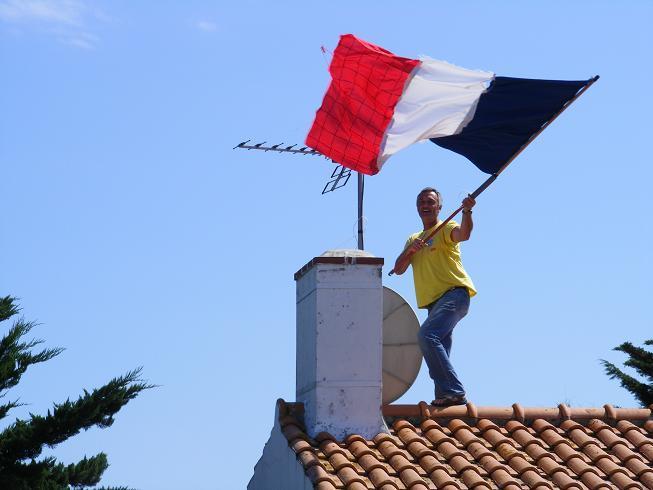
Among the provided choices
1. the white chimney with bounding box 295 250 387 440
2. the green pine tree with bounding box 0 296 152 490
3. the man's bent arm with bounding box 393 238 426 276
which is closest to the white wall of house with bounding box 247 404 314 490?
the white chimney with bounding box 295 250 387 440

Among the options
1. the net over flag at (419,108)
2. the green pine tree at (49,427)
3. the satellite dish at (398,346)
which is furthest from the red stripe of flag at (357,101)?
the green pine tree at (49,427)

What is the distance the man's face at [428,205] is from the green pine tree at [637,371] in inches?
462

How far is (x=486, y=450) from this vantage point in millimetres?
11109

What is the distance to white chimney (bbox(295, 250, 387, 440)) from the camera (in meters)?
11.3

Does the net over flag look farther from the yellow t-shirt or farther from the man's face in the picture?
the yellow t-shirt

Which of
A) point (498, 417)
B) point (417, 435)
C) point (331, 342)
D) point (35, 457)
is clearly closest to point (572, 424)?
point (498, 417)

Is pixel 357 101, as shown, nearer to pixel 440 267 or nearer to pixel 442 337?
pixel 440 267

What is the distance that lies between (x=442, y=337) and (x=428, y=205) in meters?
1.07

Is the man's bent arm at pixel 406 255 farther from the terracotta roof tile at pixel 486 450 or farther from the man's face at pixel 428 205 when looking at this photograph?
the terracotta roof tile at pixel 486 450

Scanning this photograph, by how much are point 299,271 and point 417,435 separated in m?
1.65

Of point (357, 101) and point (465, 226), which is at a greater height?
point (357, 101)

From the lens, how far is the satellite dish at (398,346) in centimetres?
1204

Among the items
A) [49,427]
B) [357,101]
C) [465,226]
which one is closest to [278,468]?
[465,226]

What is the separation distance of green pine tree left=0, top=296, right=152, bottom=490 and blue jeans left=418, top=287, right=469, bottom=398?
839 cm
